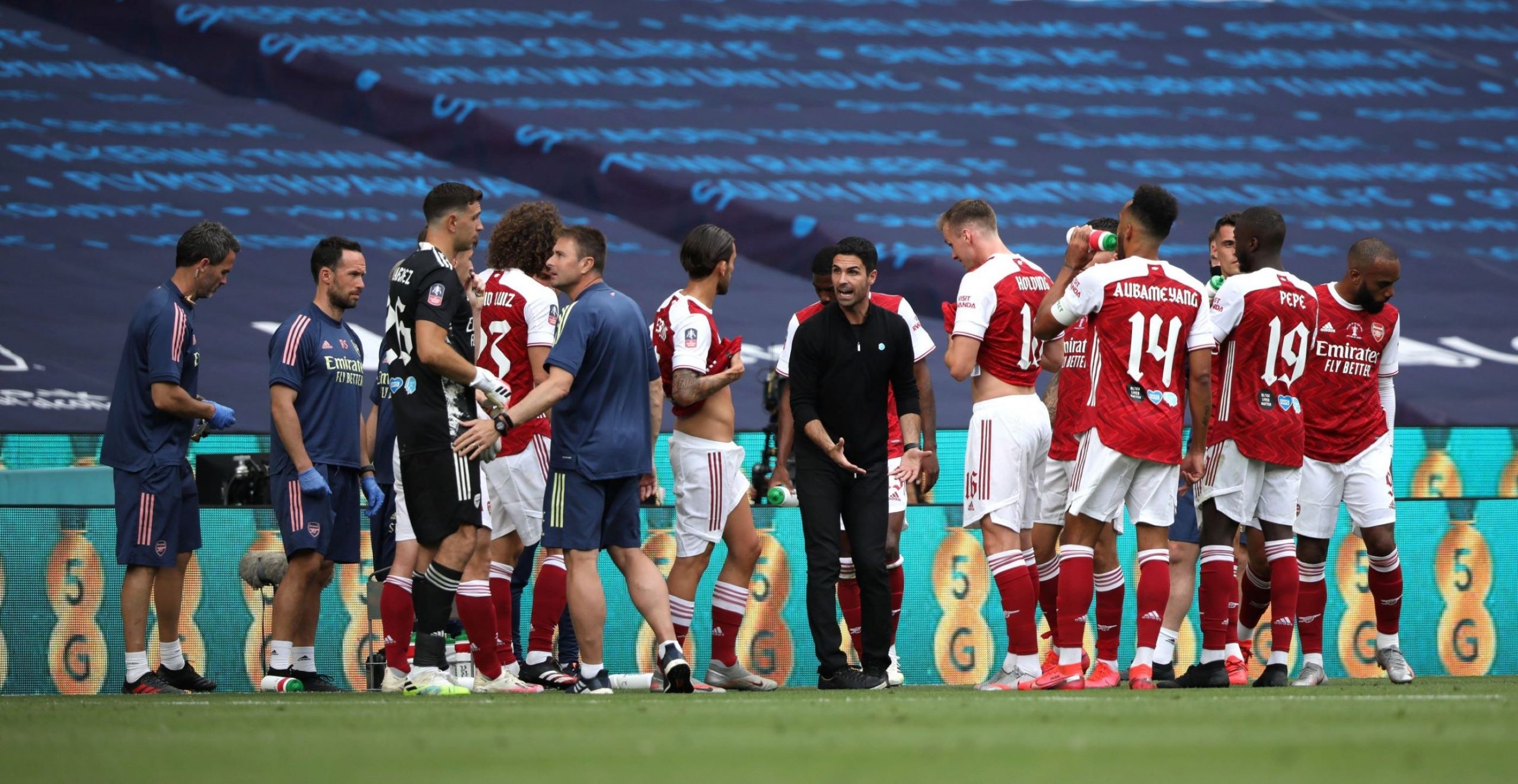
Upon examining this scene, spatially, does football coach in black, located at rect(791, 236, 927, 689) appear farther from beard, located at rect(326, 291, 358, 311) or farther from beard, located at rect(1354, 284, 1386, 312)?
beard, located at rect(326, 291, 358, 311)

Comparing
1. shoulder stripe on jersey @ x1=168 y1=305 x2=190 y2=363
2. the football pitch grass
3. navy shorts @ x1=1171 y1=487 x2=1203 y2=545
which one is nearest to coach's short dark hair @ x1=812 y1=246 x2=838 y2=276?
navy shorts @ x1=1171 y1=487 x2=1203 y2=545

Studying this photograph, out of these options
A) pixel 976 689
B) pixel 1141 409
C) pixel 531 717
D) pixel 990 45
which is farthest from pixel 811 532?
pixel 990 45

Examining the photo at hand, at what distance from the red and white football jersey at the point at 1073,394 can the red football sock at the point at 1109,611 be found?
1.65ft

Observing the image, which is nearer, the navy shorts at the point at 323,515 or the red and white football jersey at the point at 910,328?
the navy shorts at the point at 323,515

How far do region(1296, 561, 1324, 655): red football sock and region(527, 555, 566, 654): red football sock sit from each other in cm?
293

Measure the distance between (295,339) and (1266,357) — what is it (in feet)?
12.7

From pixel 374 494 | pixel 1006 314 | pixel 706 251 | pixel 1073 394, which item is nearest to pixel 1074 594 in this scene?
pixel 1073 394

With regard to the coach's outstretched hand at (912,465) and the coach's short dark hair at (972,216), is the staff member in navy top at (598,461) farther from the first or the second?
the coach's short dark hair at (972,216)

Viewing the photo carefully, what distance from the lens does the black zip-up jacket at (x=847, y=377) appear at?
247 inches

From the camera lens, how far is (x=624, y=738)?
12.0ft

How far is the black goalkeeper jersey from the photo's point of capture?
5.73 meters

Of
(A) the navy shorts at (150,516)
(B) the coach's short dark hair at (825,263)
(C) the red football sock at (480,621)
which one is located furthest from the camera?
(B) the coach's short dark hair at (825,263)

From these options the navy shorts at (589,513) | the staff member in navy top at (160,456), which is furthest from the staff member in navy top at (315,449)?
the navy shorts at (589,513)

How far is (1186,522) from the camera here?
6.87 meters
